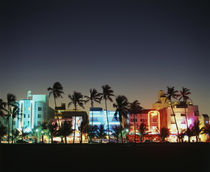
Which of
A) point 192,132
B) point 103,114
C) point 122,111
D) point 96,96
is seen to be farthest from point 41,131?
point 192,132

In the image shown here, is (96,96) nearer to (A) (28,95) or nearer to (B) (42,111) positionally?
A: (B) (42,111)

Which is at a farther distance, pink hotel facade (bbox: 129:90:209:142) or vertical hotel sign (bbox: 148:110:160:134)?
vertical hotel sign (bbox: 148:110:160:134)

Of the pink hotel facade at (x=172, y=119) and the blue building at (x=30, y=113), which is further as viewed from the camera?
the blue building at (x=30, y=113)
